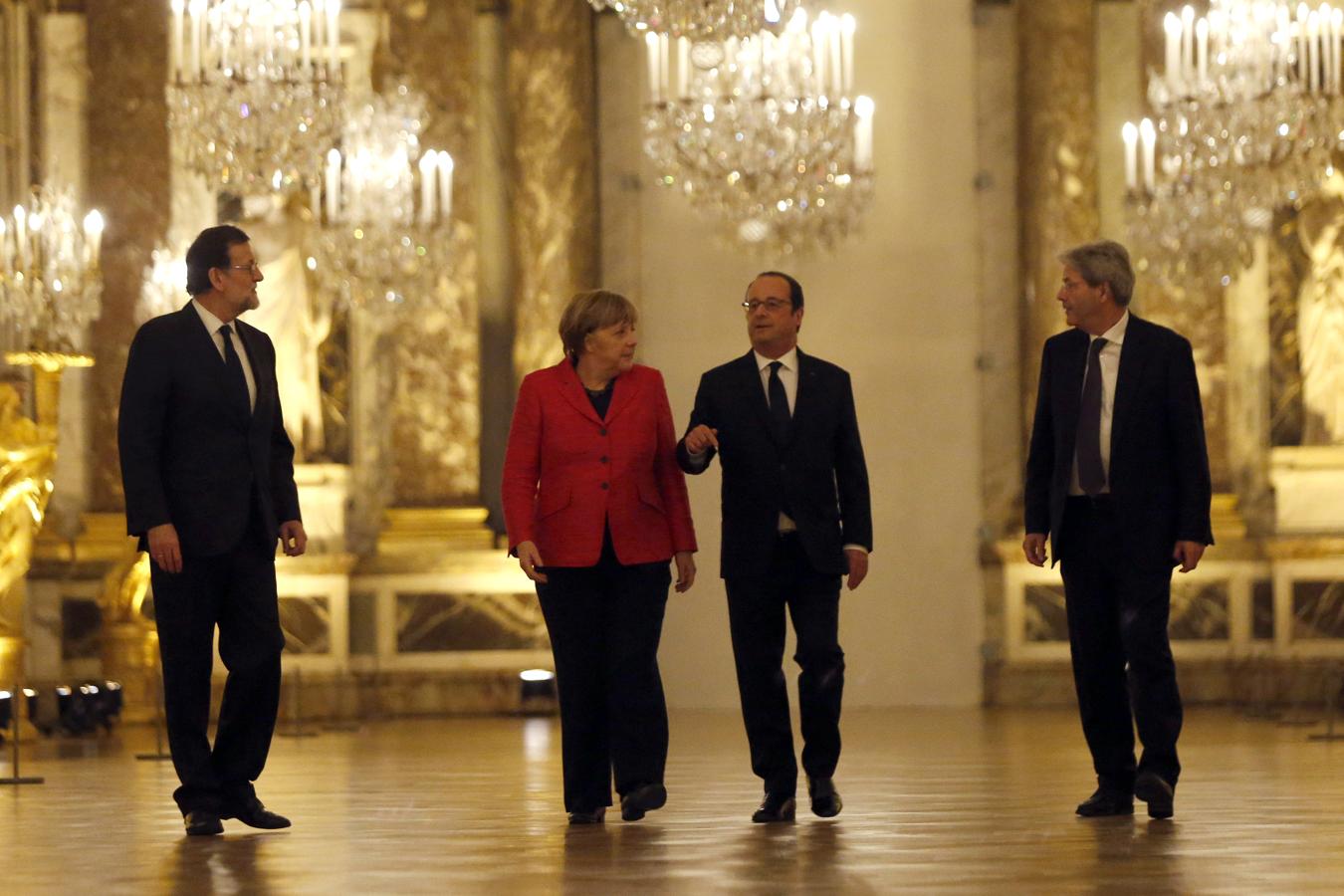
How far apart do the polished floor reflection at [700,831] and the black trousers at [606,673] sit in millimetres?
150

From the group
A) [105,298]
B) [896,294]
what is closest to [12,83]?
[105,298]

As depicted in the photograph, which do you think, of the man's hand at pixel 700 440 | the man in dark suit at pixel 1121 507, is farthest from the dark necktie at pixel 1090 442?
the man's hand at pixel 700 440

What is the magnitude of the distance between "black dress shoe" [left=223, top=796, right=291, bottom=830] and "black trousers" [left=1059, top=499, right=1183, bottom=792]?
6.82 feet

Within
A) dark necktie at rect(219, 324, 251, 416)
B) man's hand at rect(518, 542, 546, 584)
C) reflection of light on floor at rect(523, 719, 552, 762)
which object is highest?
dark necktie at rect(219, 324, 251, 416)

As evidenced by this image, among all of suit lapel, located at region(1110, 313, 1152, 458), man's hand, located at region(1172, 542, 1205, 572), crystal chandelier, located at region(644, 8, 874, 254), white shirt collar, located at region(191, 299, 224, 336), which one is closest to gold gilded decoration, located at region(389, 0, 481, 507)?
crystal chandelier, located at region(644, 8, 874, 254)

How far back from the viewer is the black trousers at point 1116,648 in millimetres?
5352

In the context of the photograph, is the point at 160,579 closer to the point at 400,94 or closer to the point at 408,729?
the point at 408,729

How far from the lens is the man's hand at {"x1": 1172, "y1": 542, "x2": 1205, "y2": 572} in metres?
5.30

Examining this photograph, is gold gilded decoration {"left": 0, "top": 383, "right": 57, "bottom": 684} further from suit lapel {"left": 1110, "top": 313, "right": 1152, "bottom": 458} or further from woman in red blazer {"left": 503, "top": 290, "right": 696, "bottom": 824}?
suit lapel {"left": 1110, "top": 313, "right": 1152, "bottom": 458}

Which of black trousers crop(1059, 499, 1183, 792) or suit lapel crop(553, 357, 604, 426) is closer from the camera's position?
black trousers crop(1059, 499, 1183, 792)

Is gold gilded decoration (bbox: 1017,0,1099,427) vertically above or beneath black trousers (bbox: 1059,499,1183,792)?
above

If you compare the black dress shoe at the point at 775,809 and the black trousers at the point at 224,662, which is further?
the black dress shoe at the point at 775,809

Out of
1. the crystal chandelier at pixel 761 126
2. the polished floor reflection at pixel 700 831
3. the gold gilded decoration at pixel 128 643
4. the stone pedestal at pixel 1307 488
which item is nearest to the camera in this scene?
the polished floor reflection at pixel 700 831

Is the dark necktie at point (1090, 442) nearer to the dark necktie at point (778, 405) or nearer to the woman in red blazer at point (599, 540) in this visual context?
the dark necktie at point (778, 405)
